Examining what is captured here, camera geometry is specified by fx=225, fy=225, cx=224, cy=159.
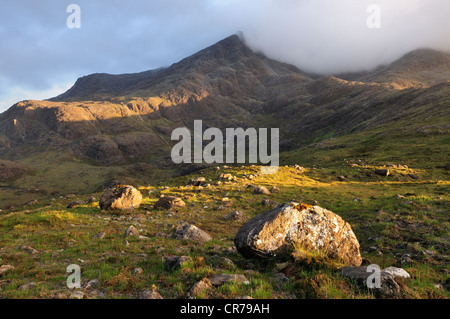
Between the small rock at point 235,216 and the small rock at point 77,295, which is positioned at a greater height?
the small rock at point 77,295

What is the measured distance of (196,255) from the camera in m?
10.2

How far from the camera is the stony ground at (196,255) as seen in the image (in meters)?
6.72

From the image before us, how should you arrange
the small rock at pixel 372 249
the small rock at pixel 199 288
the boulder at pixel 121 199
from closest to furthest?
the small rock at pixel 199 288 < the small rock at pixel 372 249 < the boulder at pixel 121 199

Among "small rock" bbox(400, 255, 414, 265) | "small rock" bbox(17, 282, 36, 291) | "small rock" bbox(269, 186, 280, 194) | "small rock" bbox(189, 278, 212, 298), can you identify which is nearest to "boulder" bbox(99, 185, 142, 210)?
"small rock" bbox(17, 282, 36, 291)

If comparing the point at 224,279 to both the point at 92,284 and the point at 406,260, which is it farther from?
the point at 406,260

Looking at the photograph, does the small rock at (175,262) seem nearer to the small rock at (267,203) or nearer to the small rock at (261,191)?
the small rock at (267,203)

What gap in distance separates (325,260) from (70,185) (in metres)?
167

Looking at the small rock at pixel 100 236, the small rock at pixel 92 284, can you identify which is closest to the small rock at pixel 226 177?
the small rock at pixel 100 236

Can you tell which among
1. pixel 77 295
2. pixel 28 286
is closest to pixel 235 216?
pixel 77 295

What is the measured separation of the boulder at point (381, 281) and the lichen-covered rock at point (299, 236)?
226 cm

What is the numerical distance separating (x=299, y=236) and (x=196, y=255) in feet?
15.1

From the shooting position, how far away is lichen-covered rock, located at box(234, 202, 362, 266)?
9.23 meters
